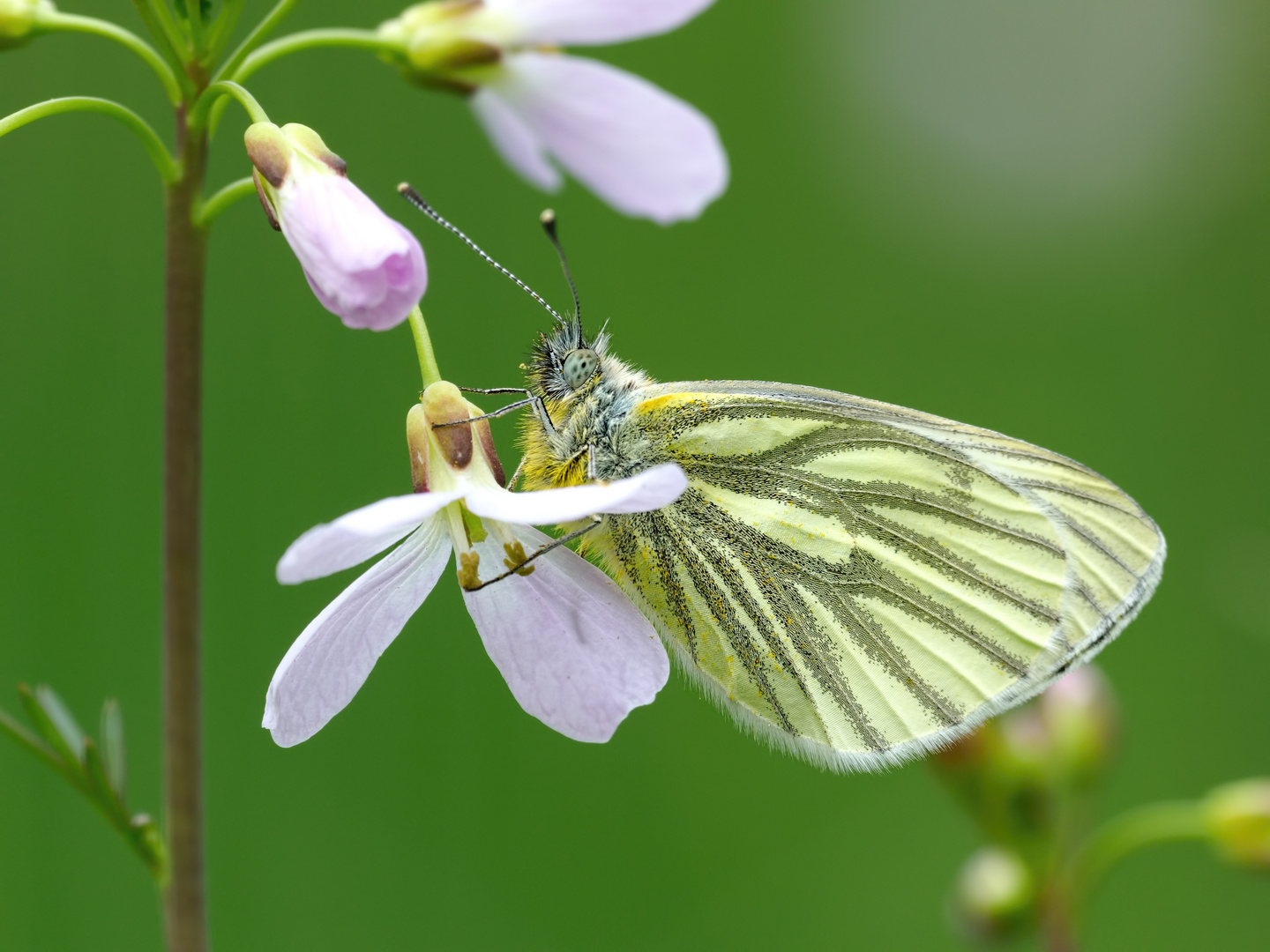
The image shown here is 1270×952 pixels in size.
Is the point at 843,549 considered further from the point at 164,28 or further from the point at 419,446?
the point at 164,28

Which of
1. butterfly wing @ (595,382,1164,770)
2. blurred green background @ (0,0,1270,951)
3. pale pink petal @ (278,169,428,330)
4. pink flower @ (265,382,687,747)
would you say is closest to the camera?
pale pink petal @ (278,169,428,330)

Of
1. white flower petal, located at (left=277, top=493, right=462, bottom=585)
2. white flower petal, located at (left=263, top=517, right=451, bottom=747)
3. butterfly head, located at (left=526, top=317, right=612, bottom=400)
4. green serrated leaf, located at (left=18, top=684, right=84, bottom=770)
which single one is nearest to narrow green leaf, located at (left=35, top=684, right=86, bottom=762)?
green serrated leaf, located at (left=18, top=684, right=84, bottom=770)

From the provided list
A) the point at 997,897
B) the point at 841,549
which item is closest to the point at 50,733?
the point at 841,549

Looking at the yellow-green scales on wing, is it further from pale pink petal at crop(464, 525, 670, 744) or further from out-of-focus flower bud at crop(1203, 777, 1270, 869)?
out-of-focus flower bud at crop(1203, 777, 1270, 869)

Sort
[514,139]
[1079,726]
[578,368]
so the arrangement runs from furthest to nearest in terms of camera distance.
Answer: [1079,726] → [578,368] → [514,139]

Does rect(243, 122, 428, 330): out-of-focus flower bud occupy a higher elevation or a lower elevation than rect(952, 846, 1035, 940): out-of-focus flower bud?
higher

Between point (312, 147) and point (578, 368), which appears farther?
point (578, 368)

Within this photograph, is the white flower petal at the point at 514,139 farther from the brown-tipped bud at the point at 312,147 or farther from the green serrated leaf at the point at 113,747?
the green serrated leaf at the point at 113,747
